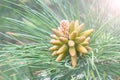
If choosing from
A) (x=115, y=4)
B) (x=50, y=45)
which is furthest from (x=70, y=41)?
(x=115, y=4)

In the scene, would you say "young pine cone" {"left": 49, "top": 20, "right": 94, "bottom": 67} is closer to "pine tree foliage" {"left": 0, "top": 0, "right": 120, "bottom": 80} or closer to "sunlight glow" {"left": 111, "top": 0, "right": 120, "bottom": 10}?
"pine tree foliage" {"left": 0, "top": 0, "right": 120, "bottom": 80}

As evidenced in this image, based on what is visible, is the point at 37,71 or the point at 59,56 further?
the point at 37,71

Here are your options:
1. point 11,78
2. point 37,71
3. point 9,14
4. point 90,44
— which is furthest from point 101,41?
point 9,14

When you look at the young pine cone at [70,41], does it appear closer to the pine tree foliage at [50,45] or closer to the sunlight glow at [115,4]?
the pine tree foliage at [50,45]

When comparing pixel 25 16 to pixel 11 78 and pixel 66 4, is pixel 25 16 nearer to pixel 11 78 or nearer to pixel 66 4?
pixel 66 4

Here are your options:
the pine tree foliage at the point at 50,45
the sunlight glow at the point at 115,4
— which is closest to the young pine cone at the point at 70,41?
the pine tree foliage at the point at 50,45

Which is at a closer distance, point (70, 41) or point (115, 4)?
point (70, 41)

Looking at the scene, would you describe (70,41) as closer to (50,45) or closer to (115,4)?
(50,45)

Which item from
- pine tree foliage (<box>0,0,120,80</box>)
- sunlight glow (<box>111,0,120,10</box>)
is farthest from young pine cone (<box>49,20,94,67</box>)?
sunlight glow (<box>111,0,120,10</box>)
